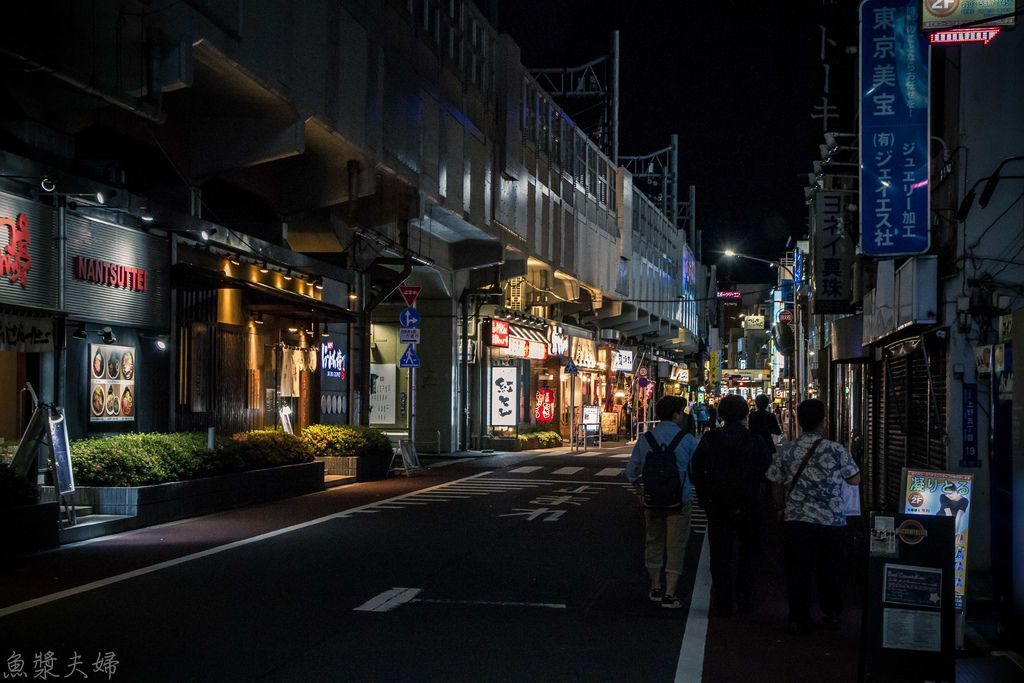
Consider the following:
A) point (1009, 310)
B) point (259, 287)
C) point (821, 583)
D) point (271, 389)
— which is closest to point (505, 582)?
point (821, 583)

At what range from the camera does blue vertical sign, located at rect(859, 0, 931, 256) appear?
14031mm

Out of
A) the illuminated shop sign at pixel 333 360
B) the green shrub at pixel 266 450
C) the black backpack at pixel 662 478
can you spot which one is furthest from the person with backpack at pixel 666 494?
the illuminated shop sign at pixel 333 360

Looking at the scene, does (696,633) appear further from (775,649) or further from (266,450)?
(266,450)

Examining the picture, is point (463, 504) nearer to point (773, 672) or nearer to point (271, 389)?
point (271, 389)

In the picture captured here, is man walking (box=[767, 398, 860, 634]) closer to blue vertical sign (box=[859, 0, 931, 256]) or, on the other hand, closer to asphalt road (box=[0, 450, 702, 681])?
asphalt road (box=[0, 450, 702, 681])

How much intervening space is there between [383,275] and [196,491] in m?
18.9

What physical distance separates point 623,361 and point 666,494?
170 ft

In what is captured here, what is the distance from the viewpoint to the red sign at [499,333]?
39.4 m

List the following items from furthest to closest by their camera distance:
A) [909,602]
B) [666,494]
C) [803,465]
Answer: [666,494] < [803,465] < [909,602]

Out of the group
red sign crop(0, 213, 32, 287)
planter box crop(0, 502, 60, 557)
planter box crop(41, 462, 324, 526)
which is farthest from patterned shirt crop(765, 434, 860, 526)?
red sign crop(0, 213, 32, 287)

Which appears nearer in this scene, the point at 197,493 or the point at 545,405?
the point at 197,493

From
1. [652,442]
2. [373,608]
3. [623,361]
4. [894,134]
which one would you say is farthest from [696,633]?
[623,361]

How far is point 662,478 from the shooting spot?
33.9 feet

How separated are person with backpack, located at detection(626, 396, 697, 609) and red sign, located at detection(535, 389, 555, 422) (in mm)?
36798
